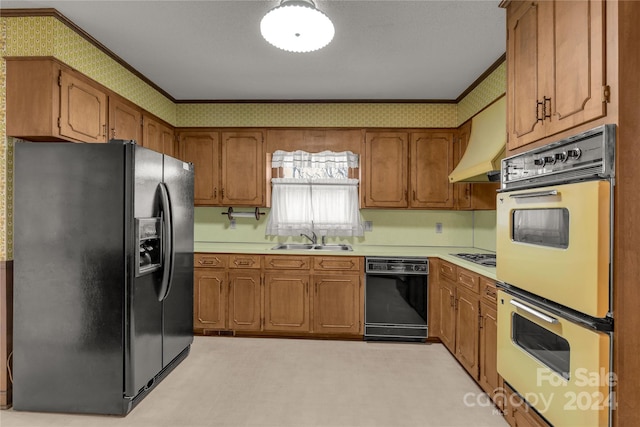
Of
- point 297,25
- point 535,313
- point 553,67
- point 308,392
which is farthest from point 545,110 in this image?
point 308,392

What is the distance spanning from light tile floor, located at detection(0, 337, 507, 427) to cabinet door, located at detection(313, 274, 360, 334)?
22 cm

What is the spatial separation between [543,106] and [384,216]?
8.96 ft

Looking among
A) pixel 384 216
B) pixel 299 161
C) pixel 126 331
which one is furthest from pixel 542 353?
pixel 299 161

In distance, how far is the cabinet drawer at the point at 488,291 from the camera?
90.2 inches

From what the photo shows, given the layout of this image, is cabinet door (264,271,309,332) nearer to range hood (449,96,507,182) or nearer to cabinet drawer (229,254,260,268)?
cabinet drawer (229,254,260,268)

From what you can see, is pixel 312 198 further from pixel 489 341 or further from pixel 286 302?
pixel 489 341

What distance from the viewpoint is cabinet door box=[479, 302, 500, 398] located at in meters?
2.29

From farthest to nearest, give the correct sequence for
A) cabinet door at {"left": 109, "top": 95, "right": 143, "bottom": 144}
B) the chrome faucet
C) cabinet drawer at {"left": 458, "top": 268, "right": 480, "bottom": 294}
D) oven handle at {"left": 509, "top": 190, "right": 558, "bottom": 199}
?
the chrome faucet < cabinet door at {"left": 109, "top": 95, "right": 143, "bottom": 144} < cabinet drawer at {"left": 458, "top": 268, "right": 480, "bottom": 294} < oven handle at {"left": 509, "top": 190, "right": 558, "bottom": 199}

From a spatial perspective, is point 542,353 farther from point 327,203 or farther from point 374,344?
point 327,203

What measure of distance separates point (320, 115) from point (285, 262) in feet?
5.77

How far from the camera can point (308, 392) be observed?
257cm

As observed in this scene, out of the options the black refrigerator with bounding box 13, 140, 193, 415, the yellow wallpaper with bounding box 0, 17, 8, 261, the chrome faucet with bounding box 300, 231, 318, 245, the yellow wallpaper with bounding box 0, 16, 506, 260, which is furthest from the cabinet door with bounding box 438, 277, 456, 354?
the yellow wallpaper with bounding box 0, 17, 8, 261

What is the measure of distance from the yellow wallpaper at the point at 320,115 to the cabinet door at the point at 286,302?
179 cm

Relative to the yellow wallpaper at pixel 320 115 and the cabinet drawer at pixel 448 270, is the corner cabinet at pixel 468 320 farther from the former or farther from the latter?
the yellow wallpaper at pixel 320 115
